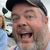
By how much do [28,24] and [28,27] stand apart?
22mm

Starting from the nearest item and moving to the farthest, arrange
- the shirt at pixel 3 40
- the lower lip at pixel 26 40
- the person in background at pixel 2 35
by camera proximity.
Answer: the lower lip at pixel 26 40, the shirt at pixel 3 40, the person in background at pixel 2 35

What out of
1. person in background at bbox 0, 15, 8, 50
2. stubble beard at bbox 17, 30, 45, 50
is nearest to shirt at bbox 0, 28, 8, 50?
person in background at bbox 0, 15, 8, 50

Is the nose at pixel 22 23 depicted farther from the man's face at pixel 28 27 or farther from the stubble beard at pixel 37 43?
the stubble beard at pixel 37 43

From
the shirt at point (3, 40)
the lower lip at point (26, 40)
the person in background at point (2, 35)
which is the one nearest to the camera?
the lower lip at point (26, 40)

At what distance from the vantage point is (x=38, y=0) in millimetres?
1507

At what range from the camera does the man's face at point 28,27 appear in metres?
1.47

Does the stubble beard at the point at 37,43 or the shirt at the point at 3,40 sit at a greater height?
the stubble beard at the point at 37,43

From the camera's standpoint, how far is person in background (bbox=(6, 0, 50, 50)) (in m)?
1.47

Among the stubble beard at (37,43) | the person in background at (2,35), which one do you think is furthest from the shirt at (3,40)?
the stubble beard at (37,43)

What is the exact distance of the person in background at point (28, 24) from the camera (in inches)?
57.8

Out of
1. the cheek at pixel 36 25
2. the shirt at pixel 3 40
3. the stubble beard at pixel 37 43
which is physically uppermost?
the cheek at pixel 36 25

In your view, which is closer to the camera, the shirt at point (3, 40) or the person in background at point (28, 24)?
the person in background at point (28, 24)

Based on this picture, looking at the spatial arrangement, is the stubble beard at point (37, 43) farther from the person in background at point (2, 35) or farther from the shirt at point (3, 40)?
the person in background at point (2, 35)

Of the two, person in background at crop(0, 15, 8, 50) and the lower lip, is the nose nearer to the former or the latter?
the lower lip
